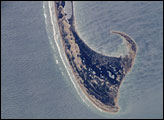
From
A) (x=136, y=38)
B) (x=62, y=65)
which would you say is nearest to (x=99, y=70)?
(x=62, y=65)

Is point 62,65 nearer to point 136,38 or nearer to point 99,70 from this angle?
point 99,70

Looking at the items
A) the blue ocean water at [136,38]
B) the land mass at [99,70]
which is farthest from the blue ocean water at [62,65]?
the land mass at [99,70]

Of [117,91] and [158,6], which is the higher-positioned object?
[158,6]

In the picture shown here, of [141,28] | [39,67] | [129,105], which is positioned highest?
[141,28]

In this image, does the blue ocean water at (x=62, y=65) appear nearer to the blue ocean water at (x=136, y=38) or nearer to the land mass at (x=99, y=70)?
the blue ocean water at (x=136, y=38)

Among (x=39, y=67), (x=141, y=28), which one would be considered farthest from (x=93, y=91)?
(x=141, y=28)

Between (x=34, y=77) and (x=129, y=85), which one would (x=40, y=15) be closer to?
(x=34, y=77)

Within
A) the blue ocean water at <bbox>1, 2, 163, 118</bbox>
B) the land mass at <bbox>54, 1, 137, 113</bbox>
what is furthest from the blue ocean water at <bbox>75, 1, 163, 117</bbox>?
the land mass at <bbox>54, 1, 137, 113</bbox>
